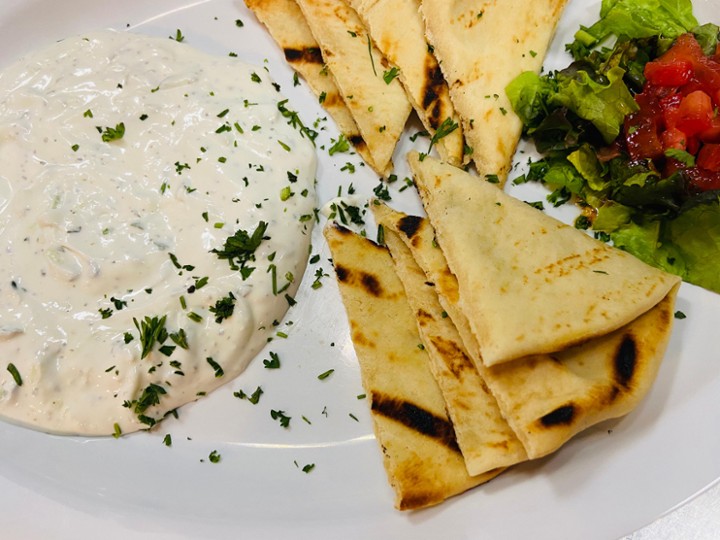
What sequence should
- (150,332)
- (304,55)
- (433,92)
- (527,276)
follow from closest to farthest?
(527,276) < (150,332) < (433,92) < (304,55)

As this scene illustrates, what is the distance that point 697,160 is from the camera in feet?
9.99

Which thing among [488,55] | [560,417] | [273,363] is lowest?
[560,417]

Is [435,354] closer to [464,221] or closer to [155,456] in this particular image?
[464,221]

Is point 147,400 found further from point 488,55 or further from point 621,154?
point 621,154

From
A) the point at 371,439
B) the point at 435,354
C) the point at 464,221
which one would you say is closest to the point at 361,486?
the point at 371,439

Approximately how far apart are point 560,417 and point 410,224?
1.19 metres

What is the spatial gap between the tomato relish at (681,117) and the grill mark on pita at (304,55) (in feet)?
6.01

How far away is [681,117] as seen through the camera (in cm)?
301

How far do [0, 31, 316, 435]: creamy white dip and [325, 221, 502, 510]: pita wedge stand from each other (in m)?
0.34

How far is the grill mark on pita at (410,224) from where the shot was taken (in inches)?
120

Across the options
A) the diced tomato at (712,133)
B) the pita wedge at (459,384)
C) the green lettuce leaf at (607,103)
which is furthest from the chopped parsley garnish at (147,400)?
Result: the diced tomato at (712,133)

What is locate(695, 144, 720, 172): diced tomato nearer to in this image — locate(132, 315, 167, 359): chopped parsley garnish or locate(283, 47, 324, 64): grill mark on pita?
locate(283, 47, 324, 64): grill mark on pita

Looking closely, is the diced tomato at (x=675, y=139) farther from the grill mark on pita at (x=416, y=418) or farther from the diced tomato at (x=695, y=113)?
the grill mark on pita at (x=416, y=418)

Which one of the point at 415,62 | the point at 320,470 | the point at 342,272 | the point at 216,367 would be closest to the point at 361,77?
the point at 415,62
